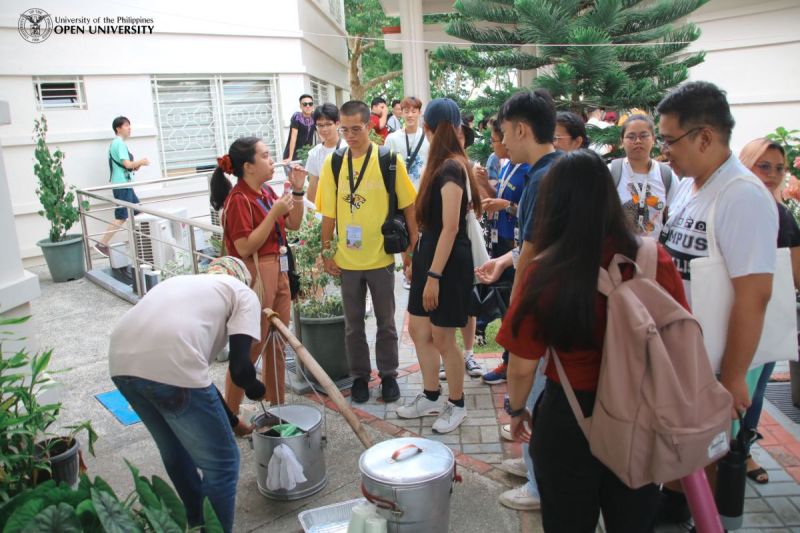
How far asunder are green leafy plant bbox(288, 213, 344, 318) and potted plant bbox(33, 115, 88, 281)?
4585 mm

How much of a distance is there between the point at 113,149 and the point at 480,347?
6.87 m

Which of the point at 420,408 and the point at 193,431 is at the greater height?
the point at 193,431

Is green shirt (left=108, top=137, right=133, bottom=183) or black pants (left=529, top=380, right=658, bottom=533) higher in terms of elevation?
green shirt (left=108, top=137, right=133, bottom=183)

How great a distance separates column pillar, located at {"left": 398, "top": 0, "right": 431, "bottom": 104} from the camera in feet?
36.6

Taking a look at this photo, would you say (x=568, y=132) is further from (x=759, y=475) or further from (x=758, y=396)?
(x=759, y=475)

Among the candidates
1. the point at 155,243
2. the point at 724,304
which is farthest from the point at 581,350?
the point at 155,243

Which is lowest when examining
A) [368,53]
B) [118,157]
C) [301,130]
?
[118,157]

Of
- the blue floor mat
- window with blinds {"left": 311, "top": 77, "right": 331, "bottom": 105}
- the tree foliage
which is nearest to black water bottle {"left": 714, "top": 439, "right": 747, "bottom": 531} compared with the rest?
the blue floor mat

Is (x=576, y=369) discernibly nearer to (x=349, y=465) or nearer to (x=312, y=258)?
(x=349, y=465)

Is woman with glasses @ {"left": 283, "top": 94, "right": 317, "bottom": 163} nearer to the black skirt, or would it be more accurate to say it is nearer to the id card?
the id card

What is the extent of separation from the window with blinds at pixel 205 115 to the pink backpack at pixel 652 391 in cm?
1029

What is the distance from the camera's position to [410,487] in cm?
276

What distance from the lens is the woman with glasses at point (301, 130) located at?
31.2ft

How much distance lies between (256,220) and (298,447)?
Answer: 4.78ft
